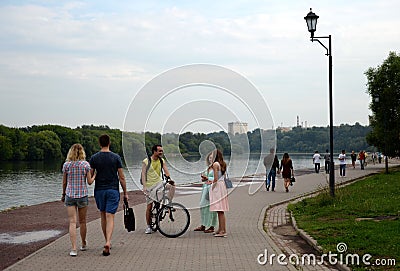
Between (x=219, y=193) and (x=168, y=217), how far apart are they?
115cm

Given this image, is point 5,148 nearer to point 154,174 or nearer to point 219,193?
point 154,174

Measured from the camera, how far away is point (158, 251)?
9.05 m

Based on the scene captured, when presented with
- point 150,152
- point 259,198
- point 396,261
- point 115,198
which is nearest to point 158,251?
point 115,198

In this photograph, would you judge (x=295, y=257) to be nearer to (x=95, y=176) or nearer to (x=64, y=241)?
(x=95, y=176)

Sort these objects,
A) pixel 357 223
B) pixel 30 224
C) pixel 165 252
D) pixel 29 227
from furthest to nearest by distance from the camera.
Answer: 1. pixel 30 224
2. pixel 29 227
3. pixel 357 223
4. pixel 165 252

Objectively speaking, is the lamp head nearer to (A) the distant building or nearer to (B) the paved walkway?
(A) the distant building

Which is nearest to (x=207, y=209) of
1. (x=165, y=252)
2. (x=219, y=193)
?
(x=219, y=193)

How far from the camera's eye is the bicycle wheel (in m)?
10.7

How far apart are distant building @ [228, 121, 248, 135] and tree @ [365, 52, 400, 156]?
2854cm

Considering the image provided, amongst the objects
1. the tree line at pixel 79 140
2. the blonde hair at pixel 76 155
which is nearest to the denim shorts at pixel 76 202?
the blonde hair at pixel 76 155

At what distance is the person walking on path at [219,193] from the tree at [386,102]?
30116 mm

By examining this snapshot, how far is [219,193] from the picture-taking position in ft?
35.8

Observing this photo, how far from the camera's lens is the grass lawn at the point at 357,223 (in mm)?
8383

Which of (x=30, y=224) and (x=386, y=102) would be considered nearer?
(x=30, y=224)
